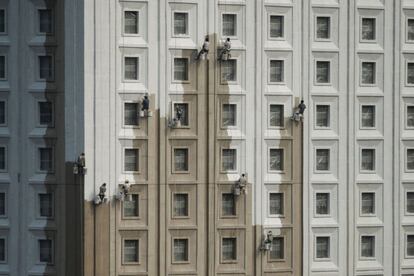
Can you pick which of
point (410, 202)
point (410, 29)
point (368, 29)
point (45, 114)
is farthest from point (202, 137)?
point (410, 29)

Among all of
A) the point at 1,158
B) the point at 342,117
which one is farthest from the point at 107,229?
the point at 342,117

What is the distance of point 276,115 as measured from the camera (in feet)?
56.1

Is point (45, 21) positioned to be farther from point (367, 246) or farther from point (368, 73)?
point (367, 246)

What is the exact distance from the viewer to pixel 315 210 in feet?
56.5

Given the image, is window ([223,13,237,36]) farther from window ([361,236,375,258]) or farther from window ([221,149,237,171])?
A: window ([361,236,375,258])

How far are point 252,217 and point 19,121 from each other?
21.5 feet

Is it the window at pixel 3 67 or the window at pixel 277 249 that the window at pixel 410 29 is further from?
the window at pixel 3 67

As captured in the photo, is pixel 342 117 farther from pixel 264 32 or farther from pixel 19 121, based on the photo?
pixel 19 121

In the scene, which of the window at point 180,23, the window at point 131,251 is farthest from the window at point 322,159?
the window at point 131,251

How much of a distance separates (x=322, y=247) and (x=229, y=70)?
5.37 m

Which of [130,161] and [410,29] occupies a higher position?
[410,29]

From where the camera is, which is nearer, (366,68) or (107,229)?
(107,229)

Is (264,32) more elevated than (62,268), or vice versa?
(264,32)

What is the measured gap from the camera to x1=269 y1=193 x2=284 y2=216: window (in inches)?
672
